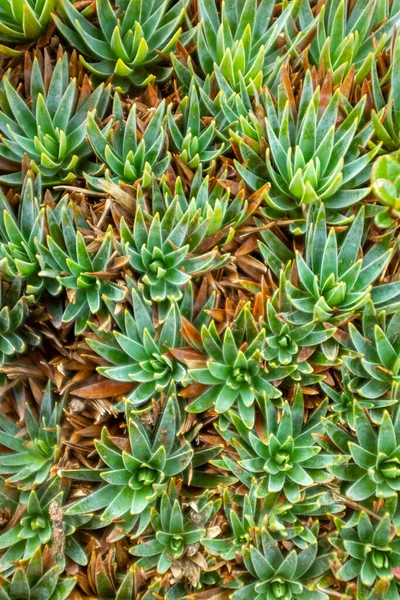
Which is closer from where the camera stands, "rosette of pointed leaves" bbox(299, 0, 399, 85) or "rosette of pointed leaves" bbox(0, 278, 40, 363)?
"rosette of pointed leaves" bbox(0, 278, 40, 363)

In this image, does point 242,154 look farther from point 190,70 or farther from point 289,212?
point 190,70

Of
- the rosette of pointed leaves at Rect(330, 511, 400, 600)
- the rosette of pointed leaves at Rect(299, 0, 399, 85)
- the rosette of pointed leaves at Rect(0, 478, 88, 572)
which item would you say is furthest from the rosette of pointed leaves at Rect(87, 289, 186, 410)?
the rosette of pointed leaves at Rect(299, 0, 399, 85)

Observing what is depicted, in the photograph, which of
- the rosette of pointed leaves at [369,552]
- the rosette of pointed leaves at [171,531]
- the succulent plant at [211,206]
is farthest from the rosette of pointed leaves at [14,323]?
the rosette of pointed leaves at [369,552]

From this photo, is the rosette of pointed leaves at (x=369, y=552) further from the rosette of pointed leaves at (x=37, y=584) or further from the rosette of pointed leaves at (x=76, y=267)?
the rosette of pointed leaves at (x=76, y=267)

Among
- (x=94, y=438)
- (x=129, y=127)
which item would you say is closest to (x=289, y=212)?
(x=129, y=127)

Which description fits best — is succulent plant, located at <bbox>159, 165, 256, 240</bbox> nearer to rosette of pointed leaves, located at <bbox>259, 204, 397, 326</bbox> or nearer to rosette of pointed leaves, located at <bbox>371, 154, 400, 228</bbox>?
rosette of pointed leaves, located at <bbox>259, 204, 397, 326</bbox>

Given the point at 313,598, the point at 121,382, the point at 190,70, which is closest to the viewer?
the point at 313,598

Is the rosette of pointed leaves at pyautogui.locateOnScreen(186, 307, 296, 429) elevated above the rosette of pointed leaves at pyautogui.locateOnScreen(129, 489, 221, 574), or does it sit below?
above

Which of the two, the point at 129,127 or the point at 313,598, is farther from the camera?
the point at 129,127
